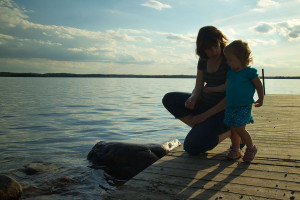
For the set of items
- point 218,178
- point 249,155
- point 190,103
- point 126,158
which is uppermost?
point 190,103

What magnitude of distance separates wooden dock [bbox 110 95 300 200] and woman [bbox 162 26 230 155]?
253mm

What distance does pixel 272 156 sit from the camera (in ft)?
12.6

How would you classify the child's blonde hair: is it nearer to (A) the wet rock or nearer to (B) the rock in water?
(B) the rock in water

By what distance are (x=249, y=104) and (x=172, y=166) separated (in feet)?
4.03

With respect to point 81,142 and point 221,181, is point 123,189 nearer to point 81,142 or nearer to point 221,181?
point 221,181

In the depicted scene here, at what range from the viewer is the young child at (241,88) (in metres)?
3.43

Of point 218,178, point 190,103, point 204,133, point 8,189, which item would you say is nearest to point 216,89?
point 190,103

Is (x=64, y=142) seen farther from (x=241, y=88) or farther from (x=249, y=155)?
(x=241, y=88)

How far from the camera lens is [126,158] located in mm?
5105

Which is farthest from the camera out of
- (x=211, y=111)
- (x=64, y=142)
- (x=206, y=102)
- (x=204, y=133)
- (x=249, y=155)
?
(x=64, y=142)

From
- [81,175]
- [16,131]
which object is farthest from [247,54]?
[16,131]

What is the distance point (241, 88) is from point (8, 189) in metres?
3.20

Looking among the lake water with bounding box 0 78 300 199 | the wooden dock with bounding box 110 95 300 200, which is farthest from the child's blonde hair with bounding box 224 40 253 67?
the lake water with bounding box 0 78 300 199

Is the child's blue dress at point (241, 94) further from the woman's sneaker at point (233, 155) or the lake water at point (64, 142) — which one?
the lake water at point (64, 142)
